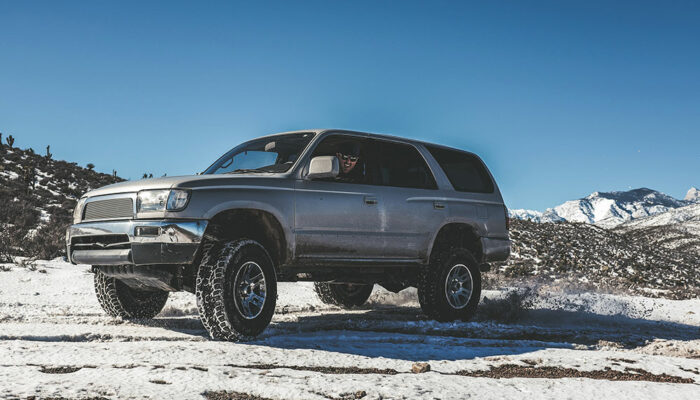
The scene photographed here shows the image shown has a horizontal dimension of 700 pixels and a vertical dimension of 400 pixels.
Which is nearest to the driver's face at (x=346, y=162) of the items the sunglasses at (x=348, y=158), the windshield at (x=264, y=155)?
the sunglasses at (x=348, y=158)

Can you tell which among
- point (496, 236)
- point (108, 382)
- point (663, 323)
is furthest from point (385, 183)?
point (663, 323)

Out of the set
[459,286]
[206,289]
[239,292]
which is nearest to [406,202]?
[459,286]

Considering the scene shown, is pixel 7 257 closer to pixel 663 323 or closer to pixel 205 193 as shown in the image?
pixel 205 193

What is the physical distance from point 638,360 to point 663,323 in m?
4.31

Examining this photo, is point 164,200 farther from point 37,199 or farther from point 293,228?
point 37,199

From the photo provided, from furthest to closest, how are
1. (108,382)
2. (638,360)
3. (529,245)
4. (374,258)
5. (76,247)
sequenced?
(529,245) → (374,258) → (76,247) → (638,360) → (108,382)

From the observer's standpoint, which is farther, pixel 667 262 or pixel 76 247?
pixel 667 262

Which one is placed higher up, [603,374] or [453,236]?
[453,236]

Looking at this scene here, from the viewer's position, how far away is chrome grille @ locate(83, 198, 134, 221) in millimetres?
5697

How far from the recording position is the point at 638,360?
5.34m

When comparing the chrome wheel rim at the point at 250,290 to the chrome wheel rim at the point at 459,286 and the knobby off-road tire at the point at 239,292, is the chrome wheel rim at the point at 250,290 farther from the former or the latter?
the chrome wheel rim at the point at 459,286

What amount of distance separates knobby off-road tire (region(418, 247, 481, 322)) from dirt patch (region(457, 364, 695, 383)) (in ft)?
8.76

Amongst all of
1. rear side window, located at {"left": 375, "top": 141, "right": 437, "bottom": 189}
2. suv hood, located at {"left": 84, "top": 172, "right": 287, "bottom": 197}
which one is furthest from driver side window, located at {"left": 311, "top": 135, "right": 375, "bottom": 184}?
suv hood, located at {"left": 84, "top": 172, "right": 287, "bottom": 197}

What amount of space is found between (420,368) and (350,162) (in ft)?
9.97
